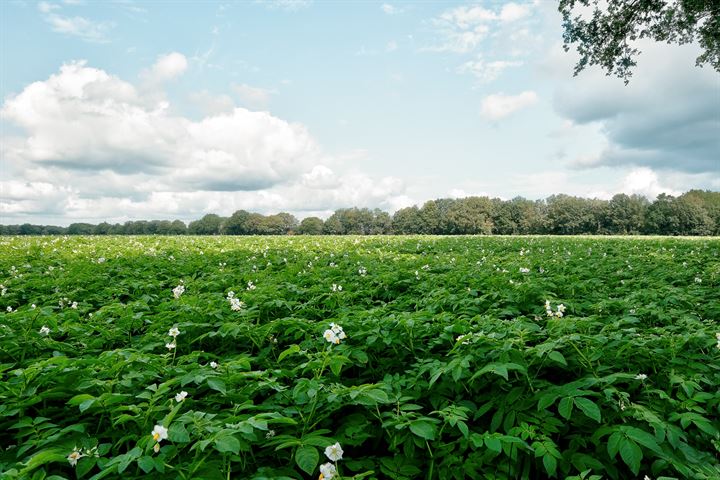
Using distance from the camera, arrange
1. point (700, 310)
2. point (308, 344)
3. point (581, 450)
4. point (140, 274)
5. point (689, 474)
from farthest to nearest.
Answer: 1. point (140, 274)
2. point (700, 310)
3. point (308, 344)
4. point (581, 450)
5. point (689, 474)

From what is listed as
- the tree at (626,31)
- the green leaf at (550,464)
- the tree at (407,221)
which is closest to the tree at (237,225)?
the tree at (407,221)

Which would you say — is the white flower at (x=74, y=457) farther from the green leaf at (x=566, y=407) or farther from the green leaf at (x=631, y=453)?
the green leaf at (x=631, y=453)

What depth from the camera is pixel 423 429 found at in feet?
7.90

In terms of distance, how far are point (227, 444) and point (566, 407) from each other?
2101mm

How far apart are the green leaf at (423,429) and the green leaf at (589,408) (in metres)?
0.99

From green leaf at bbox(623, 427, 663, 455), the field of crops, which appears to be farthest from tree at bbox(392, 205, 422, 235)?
green leaf at bbox(623, 427, 663, 455)

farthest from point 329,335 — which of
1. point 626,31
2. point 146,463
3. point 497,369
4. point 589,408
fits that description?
point 626,31

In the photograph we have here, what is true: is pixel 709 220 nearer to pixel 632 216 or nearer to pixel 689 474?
pixel 632 216

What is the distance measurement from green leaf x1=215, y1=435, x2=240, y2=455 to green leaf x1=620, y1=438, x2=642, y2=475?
218cm

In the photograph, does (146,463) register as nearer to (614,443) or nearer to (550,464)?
(550,464)

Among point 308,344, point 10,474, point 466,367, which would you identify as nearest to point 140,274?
point 308,344

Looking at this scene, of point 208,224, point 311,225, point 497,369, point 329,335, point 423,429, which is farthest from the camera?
point 311,225

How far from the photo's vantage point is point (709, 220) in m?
93.6

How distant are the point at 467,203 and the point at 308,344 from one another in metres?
107
